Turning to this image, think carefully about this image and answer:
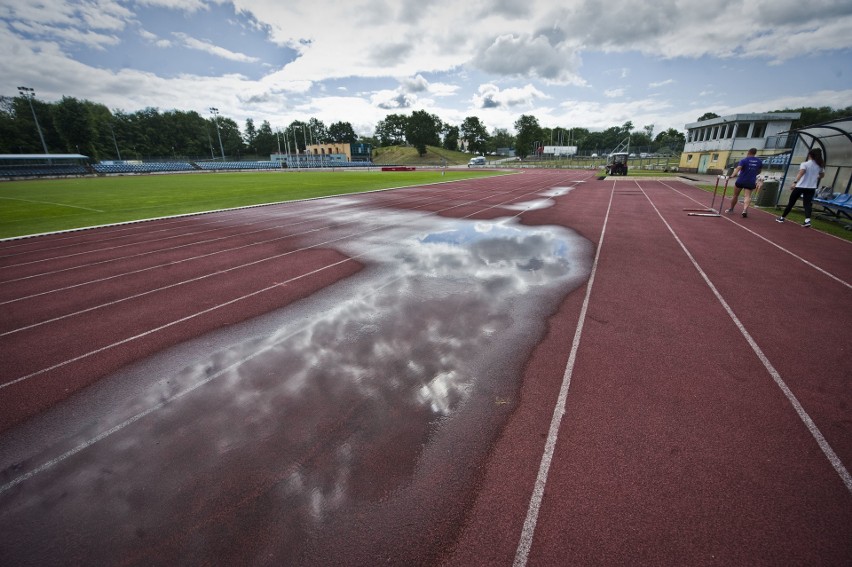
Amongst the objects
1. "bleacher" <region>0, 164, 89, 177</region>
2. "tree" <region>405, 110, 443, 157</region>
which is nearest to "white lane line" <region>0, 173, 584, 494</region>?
"bleacher" <region>0, 164, 89, 177</region>

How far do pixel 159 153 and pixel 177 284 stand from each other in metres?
124

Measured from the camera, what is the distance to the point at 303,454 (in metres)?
3.21

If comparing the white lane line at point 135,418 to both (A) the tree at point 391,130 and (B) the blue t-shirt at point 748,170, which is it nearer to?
(B) the blue t-shirt at point 748,170

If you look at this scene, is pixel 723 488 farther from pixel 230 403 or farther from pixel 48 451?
pixel 48 451

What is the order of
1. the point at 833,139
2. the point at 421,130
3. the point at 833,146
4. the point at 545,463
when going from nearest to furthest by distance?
the point at 545,463, the point at 833,139, the point at 833,146, the point at 421,130

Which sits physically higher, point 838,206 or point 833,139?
point 833,139

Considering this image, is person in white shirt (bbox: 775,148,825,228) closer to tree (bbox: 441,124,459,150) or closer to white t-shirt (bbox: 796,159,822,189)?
white t-shirt (bbox: 796,159,822,189)

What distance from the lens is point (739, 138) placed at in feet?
132

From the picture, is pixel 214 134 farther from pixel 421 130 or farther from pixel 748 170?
pixel 748 170

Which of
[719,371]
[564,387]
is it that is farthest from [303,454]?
[719,371]

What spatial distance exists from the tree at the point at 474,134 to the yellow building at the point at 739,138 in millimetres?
90608

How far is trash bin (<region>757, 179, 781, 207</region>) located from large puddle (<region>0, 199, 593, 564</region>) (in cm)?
1728

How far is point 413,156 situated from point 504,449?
12056 cm

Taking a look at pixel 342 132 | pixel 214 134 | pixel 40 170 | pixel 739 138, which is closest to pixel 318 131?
pixel 342 132
